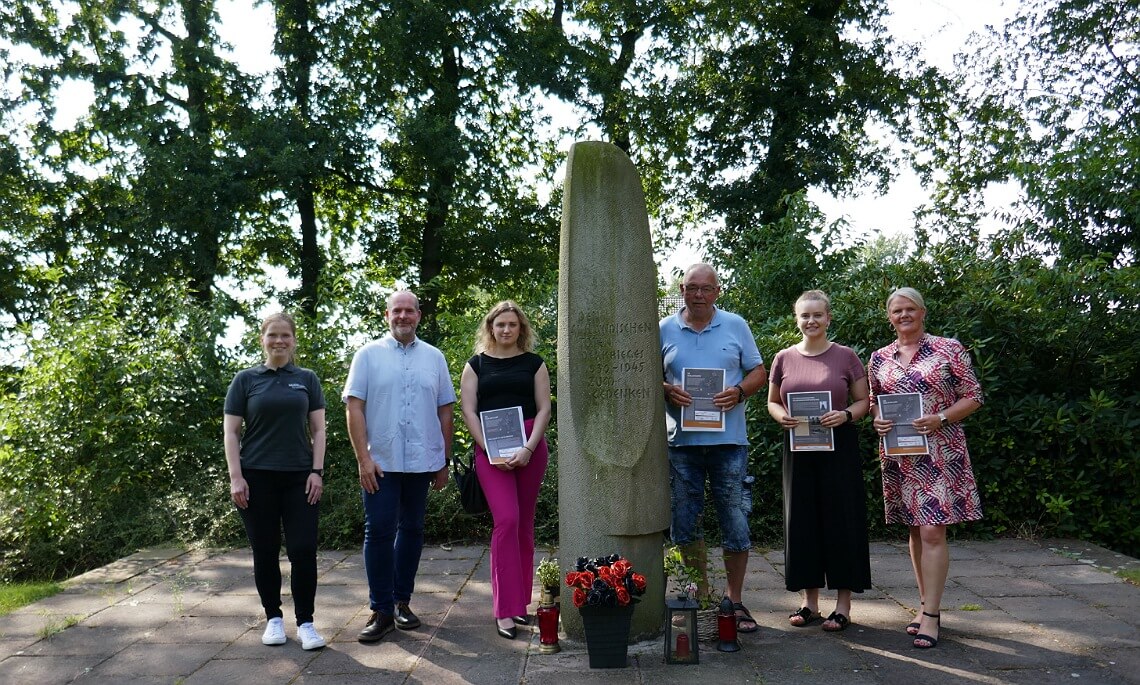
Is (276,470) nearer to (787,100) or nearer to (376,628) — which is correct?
(376,628)

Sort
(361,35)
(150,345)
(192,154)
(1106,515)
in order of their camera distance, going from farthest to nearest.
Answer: (361,35) → (192,154) → (150,345) → (1106,515)

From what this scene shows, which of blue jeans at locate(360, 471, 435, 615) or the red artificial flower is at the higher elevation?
blue jeans at locate(360, 471, 435, 615)

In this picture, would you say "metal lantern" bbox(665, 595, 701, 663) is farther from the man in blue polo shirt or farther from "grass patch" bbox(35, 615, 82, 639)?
"grass patch" bbox(35, 615, 82, 639)

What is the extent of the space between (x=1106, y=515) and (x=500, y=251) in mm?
13458

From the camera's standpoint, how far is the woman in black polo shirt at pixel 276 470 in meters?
4.89

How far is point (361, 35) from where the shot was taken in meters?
19.1

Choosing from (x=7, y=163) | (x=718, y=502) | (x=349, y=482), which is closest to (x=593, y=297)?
(x=718, y=502)

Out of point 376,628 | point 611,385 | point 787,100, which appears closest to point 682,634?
point 611,385

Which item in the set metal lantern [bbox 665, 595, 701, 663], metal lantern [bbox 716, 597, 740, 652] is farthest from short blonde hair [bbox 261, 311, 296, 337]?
metal lantern [bbox 716, 597, 740, 652]

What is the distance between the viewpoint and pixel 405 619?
17.5 ft

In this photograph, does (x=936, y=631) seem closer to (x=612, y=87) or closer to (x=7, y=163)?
(x=612, y=87)

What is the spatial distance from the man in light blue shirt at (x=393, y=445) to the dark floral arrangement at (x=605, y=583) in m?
1.22

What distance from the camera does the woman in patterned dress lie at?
4777 millimetres

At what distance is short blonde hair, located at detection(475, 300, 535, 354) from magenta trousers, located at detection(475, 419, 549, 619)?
18.2 inches
